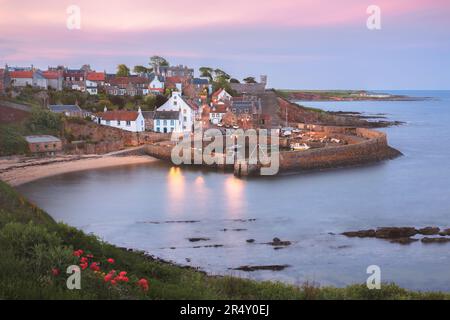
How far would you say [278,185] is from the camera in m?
30.3

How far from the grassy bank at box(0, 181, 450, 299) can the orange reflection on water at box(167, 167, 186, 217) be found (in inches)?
502

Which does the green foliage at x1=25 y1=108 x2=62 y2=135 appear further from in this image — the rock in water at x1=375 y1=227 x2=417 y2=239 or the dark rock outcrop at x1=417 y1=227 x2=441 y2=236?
the dark rock outcrop at x1=417 y1=227 x2=441 y2=236

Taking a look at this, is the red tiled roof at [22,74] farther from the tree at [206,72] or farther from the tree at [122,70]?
the tree at [206,72]

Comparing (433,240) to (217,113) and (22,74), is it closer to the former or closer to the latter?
(217,113)

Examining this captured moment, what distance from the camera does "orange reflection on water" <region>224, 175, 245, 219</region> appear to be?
2369 centimetres

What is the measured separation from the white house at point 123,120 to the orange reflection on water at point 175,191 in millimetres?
10328

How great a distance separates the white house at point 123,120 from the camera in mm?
45312

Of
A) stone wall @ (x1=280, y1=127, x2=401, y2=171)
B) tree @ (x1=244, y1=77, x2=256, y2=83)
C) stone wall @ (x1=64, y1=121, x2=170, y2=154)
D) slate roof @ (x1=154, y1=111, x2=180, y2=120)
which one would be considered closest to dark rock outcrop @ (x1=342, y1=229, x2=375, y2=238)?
stone wall @ (x1=280, y1=127, x2=401, y2=171)

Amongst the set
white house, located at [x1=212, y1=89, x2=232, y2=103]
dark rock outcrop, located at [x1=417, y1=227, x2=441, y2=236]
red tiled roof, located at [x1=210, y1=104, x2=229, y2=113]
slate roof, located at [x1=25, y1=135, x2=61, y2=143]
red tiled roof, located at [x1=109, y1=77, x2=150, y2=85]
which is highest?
red tiled roof, located at [x1=109, y1=77, x2=150, y2=85]

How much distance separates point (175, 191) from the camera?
28.8 meters

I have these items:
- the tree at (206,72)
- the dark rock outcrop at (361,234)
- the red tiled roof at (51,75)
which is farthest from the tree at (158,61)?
the dark rock outcrop at (361,234)

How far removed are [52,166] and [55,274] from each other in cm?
2821

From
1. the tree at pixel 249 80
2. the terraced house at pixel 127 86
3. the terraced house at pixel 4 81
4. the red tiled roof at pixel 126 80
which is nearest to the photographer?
the terraced house at pixel 4 81

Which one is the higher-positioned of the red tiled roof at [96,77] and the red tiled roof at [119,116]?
the red tiled roof at [96,77]
